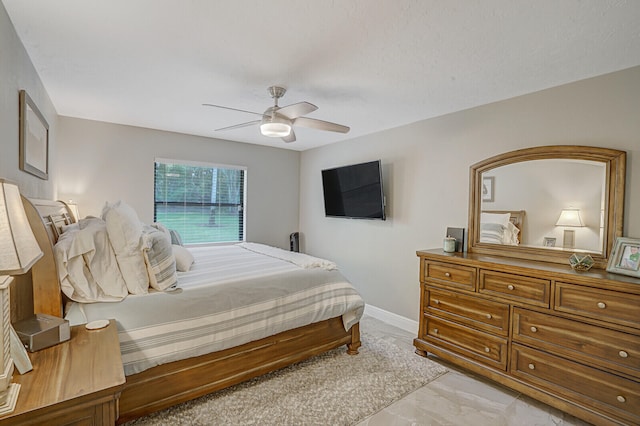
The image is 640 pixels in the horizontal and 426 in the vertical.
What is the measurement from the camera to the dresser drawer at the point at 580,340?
1830 millimetres

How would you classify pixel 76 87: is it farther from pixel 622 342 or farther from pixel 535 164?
pixel 622 342

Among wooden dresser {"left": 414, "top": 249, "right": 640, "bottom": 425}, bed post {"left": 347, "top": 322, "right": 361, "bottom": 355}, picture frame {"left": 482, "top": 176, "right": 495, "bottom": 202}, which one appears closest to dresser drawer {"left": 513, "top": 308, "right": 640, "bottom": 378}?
wooden dresser {"left": 414, "top": 249, "right": 640, "bottom": 425}

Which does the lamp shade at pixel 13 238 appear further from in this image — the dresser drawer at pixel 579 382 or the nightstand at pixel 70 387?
the dresser drawer at pixel 579 382

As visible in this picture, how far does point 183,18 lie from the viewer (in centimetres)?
168

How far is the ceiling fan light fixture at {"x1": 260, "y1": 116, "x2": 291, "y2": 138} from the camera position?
2.49 metres

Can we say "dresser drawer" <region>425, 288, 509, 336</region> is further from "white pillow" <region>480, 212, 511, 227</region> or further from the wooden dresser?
"white pillow" <region>480, 212, 511, 227</region>

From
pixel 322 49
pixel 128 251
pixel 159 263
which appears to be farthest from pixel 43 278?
pixel 322 49

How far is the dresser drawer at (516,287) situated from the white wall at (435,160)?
722mm

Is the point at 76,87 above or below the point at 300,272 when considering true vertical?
above

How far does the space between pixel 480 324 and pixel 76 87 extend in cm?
395

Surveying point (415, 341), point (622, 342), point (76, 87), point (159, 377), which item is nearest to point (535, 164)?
point (622, 342)

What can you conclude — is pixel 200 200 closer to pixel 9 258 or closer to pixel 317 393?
pixel 317 393

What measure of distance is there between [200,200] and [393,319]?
312cm

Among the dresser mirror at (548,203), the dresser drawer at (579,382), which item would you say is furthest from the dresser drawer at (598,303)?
the dresser mirror at (548,203)
